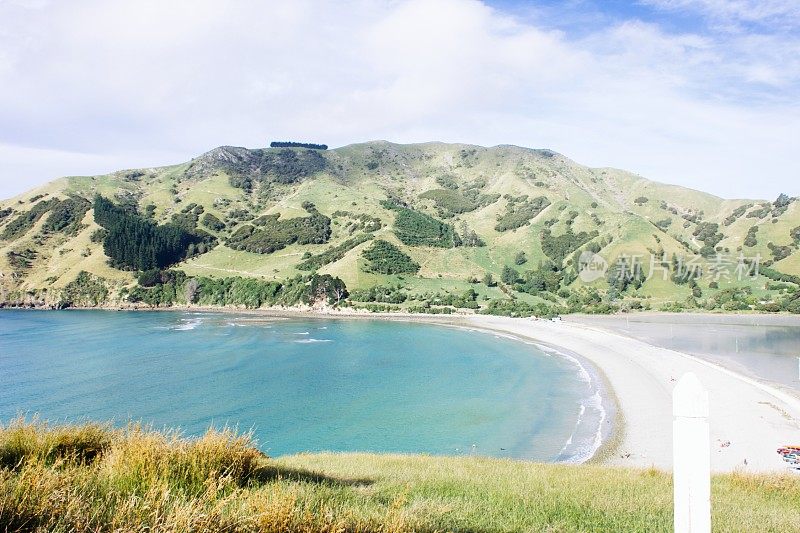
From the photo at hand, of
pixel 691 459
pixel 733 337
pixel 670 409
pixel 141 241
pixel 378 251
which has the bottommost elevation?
pixel 670 409

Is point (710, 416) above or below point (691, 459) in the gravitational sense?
below

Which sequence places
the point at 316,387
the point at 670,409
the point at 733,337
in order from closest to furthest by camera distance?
the point at 670,409
the point at 316,387
the point at 733,337

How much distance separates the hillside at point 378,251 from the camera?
105 meters

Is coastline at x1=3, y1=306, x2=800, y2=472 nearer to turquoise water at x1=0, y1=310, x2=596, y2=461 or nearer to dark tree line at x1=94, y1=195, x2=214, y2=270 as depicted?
turquoise water at x1=0, y1=310, x2=596, y2=461

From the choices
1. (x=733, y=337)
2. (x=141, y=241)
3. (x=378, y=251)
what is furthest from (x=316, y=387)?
(x=141, y=241)

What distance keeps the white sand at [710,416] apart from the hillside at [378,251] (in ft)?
144

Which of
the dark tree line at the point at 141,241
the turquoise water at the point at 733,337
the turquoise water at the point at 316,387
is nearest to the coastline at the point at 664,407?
the turquoise water at the point at 316,387

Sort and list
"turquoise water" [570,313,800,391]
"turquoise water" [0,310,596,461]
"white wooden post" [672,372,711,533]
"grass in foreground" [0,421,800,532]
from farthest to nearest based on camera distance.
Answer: "turquoise water" [570,313,800,391] → "turquoise water" [0,310,596,461] → "grass in foreground" [0,421,800,532] → "white wooden post" [672,372,711,533]

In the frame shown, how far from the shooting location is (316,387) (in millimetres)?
42938

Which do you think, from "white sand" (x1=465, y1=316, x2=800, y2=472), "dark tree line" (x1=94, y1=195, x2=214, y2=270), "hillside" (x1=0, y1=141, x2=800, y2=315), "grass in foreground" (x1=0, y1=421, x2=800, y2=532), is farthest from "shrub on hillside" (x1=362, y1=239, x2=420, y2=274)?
"grass in foreground" (x1=0, y1=421, x2=800, y2=532)

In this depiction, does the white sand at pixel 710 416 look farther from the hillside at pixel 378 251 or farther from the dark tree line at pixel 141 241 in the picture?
the dark tree line at pixel 141 241

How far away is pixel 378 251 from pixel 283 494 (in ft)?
371

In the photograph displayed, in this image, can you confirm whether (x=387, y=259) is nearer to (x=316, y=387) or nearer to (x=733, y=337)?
(x=733, y=337)

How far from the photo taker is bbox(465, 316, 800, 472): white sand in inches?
956
